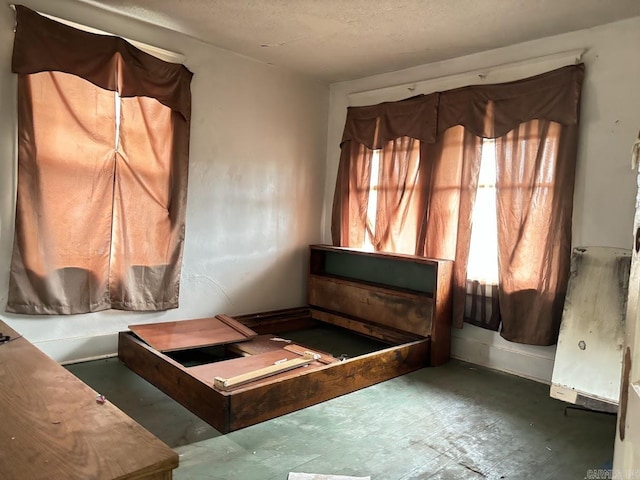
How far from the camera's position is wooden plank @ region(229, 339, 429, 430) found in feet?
9.27

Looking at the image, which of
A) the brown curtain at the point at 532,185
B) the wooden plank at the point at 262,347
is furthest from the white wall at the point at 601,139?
the wooden plank at the point at 262,347

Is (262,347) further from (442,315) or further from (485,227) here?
(485,227)

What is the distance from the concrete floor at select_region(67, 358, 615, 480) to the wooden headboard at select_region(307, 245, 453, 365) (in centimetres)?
69

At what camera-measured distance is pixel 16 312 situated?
351 centimetres

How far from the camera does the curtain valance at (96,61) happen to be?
11.2 ft

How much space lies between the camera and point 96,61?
3.69 meters

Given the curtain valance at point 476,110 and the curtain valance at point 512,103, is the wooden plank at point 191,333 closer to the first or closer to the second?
the curtain valance at point 476,110

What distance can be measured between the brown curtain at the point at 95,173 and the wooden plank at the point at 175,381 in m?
0.51

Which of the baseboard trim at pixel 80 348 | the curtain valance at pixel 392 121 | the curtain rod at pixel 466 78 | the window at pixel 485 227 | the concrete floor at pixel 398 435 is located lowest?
the concrete floor at pixel 398 435

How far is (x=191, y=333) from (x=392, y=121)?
9.72ft

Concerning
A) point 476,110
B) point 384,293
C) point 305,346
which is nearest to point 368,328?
point 384,293

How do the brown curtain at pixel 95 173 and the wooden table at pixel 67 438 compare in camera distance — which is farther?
the brown curtain at pixel 95 173

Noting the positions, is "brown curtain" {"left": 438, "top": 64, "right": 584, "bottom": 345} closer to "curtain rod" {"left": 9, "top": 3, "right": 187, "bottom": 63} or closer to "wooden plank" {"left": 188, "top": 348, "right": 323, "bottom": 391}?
"wooden plank" {"left": 188, "top": 348, "right": 323, "bottom": 391}

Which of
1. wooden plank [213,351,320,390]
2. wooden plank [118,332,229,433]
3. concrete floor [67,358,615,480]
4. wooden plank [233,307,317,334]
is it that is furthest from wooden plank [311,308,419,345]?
wooden plank [118,332,229,433]
